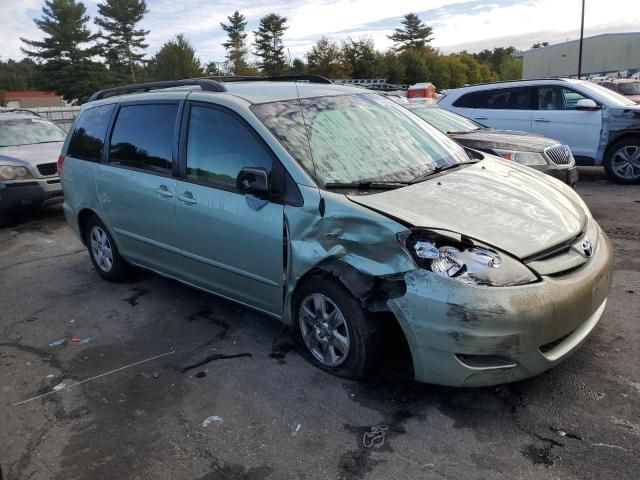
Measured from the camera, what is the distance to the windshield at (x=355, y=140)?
347 cm

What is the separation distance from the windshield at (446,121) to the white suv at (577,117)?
1.71 meters

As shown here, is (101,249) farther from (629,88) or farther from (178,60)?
(178,60)

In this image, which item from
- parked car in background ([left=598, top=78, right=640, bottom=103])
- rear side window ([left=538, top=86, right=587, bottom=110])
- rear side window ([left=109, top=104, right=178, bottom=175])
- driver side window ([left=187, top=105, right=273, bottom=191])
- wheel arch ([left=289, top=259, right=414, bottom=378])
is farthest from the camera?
parked car in background ([left=598, top=78, right=640, bottom=103])

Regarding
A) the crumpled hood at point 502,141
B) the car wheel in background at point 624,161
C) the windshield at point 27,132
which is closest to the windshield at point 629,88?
the car wheel in background at point 624,161

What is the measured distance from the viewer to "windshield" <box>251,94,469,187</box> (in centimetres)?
347

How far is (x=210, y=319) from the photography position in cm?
438

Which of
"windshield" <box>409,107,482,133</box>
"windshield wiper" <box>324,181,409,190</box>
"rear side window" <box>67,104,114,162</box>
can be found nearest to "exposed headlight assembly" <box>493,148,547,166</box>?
"windshield" <box>409,107,482,133</box>

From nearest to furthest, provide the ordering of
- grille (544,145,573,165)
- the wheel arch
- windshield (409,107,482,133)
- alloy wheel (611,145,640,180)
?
the wheel arch < grille (544,145,573,165) < windshield (409,107,482,133) < alloy wheel (611,145,640,180)

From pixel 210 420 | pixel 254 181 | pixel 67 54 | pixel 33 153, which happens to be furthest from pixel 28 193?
pixel 67 54

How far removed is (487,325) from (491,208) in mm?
828

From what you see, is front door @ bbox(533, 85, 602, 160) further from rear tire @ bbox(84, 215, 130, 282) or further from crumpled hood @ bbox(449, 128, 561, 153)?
rear tire @ bbox(84, 215, 130, 282)

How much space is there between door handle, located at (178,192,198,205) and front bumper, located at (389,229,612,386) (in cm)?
181

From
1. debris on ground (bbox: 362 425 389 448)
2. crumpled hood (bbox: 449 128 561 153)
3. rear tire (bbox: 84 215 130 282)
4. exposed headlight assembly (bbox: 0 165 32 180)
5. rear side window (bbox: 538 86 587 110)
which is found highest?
rear side window (bbox: 538 86 587 110)

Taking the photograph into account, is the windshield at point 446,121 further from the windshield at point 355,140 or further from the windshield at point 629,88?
the windshield at point 629,88
